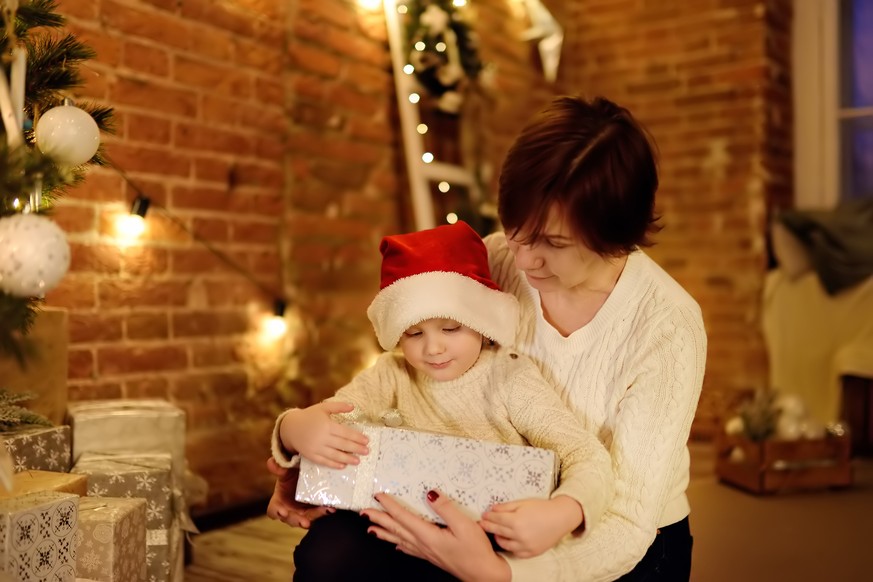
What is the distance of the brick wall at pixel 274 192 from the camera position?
2254mm

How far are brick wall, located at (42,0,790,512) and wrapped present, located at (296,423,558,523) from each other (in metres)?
1.26

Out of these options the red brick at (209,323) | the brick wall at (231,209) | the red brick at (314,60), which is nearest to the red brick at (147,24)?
the brick wall at (231,209)

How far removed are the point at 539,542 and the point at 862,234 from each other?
9.55ft

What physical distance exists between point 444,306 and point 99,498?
0.84 metres

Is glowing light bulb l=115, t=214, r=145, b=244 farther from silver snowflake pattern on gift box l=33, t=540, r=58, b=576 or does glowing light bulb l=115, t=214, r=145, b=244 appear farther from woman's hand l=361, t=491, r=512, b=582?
woman's hand l=361, t=491, r=512, b=582

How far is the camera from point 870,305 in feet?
11.0

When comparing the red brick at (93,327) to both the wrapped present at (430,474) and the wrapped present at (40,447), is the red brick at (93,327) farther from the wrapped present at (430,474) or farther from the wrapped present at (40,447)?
the wrapped present at (430,474)

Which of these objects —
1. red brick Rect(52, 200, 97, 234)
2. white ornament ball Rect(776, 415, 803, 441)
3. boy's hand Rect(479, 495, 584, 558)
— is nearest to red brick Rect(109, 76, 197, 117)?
red brick Rect(52, 200, 97, 234)

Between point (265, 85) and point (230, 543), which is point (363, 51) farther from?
point (230, 543)

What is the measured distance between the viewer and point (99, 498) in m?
1.64

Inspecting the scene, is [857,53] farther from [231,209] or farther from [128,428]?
[128,428]

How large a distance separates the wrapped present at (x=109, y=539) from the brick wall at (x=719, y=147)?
2681 mm

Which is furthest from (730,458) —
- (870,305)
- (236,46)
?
(236,46)

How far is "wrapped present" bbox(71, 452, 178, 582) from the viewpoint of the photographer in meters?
1.80
